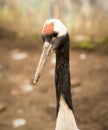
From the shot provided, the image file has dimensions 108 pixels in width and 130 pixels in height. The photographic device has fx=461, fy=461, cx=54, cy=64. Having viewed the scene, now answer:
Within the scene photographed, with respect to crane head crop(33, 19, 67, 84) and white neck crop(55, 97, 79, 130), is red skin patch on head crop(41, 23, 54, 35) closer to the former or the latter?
crane head crop(33, 19, 67, 84)

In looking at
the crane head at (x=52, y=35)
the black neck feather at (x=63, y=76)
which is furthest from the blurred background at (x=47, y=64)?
the crane head at (x=52, y=35)

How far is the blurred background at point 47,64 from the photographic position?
227 inches

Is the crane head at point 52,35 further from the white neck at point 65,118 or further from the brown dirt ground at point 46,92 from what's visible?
the brown dirt ground at point 46,92

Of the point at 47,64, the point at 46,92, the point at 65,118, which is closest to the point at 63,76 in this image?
the point at 65,118

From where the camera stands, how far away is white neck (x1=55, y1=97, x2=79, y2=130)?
13.5ft

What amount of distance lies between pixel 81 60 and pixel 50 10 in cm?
126

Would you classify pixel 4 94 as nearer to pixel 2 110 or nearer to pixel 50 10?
pixel 2 110

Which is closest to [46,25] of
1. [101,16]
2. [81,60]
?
[81,60]

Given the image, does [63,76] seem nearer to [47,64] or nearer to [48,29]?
[48,29]

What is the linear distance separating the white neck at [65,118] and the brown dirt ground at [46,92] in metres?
1.23

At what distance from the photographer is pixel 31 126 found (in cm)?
554

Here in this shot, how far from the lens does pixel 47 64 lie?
7398mm

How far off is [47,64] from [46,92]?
102 cm

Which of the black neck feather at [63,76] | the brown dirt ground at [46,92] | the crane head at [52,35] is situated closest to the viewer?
the crane head at [52,35]
